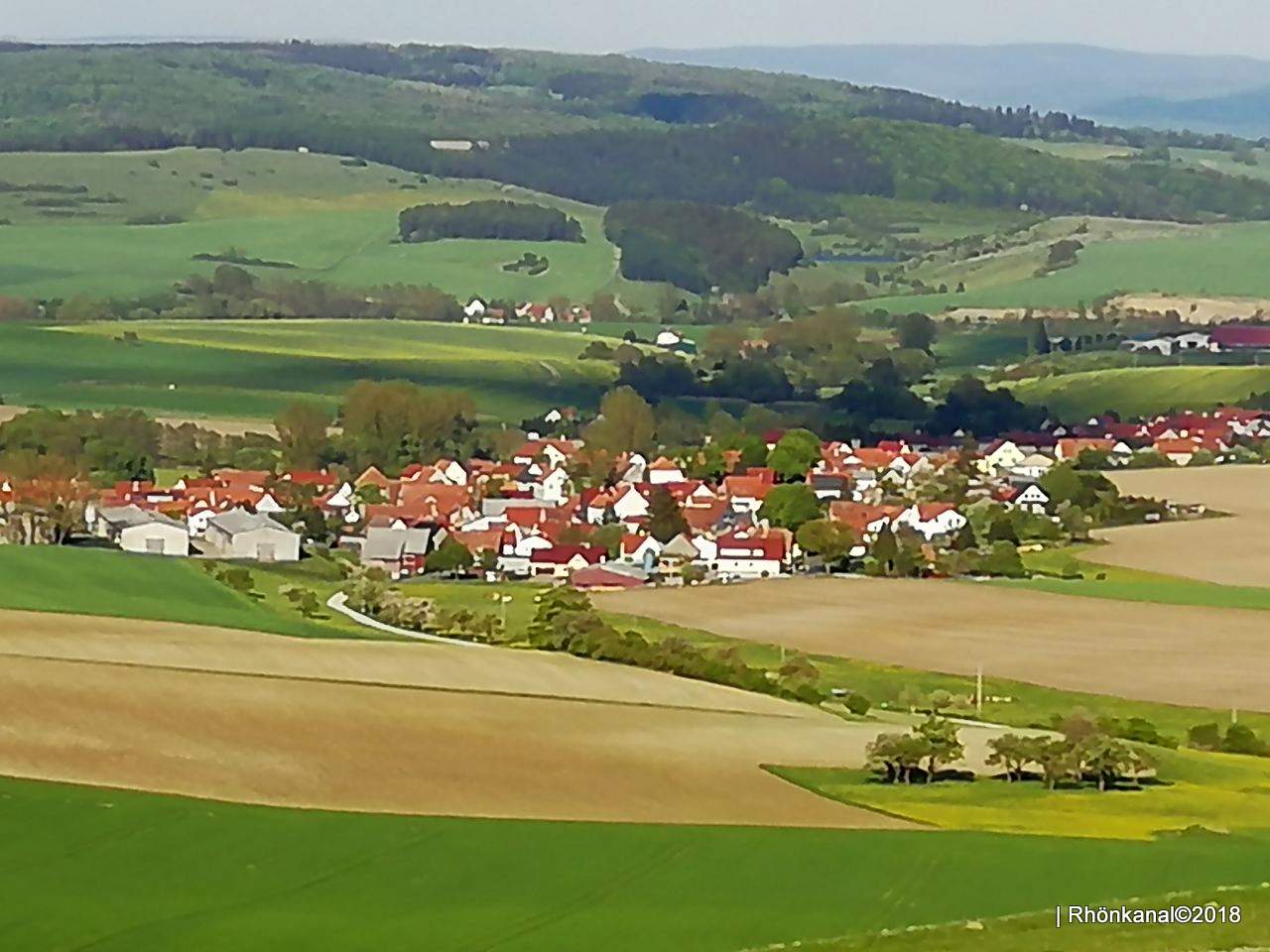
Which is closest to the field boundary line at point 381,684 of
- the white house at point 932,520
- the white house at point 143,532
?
the white house at point 143,532

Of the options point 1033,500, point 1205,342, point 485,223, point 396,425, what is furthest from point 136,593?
point 485,223

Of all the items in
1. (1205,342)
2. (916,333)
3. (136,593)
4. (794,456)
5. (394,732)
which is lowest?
(1205,342)

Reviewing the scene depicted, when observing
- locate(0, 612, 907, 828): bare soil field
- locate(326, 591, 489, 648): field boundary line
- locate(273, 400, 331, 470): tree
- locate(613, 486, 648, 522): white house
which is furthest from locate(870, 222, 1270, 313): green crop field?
locate(0, 612, 907, 828): bare soil field

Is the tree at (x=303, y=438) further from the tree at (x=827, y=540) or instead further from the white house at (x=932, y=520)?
the tree at (x=827, y=540)

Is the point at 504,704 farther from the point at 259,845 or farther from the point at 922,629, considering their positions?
the point at 922,629

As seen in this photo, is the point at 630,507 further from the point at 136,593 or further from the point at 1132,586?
the point at 136,593

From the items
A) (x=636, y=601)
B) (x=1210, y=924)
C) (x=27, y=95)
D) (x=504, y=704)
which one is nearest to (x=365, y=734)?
(x=504, y=704)
